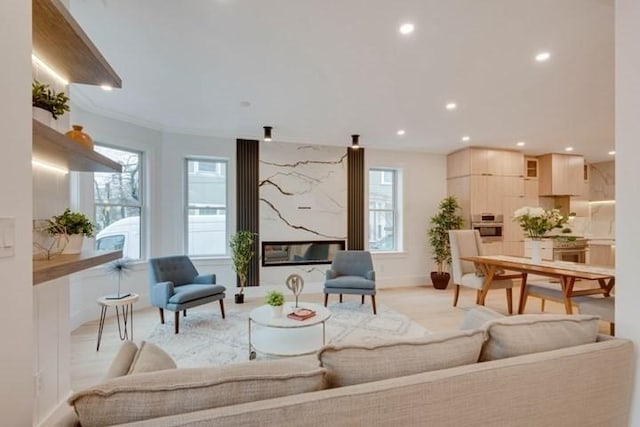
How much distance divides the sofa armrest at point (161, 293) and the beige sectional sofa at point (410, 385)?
2591mm

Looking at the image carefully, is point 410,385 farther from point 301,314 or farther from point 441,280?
point 441,280

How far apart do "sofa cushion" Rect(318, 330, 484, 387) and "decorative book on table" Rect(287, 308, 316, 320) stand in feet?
6.13

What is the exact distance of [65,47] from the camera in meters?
1.53

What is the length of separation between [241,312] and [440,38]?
385cm

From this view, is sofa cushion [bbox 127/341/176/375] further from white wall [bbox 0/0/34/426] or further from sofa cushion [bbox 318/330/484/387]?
sofa cushion [bbox 318/330/484/387]

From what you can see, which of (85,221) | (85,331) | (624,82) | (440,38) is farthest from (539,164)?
(85,331)

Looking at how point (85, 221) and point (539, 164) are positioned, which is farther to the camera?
point (539, 164)

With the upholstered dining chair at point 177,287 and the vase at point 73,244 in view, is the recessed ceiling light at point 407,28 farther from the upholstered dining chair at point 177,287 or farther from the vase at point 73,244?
the upholstered dining chair at point 177,287

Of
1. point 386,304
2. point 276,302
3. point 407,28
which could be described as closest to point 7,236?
point 276,302

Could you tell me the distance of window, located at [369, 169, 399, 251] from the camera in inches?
244

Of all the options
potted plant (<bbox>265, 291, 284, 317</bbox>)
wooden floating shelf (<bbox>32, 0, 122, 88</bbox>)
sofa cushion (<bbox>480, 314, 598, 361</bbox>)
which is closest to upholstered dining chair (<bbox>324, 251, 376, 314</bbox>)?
potted plant (<bbox>265, 291, 284, 317</bbox>)

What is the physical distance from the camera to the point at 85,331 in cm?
363

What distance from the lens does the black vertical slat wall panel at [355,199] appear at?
5.86 metres

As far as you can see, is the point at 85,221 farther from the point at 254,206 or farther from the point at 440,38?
the point at 254,206
